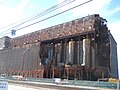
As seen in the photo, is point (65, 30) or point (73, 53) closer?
point (73, 53)

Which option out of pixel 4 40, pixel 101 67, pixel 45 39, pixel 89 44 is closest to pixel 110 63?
pixel 101 67

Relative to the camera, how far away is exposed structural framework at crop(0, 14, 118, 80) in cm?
6238

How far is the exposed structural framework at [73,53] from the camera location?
62.4 m

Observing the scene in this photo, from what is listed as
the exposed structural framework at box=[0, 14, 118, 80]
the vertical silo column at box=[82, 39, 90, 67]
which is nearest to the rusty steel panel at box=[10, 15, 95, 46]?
the exposed structural framework at box=[0, 14, 118, 80]

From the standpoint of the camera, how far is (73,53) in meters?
69.9

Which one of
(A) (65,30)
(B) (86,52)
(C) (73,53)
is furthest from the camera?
(A) (65,30)

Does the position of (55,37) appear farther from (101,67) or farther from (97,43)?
(101,67)

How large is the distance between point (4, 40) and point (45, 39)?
112ft

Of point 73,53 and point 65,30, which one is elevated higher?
point 65,30

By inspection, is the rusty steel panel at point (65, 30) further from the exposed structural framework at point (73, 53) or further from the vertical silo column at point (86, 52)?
the vertical silo column at point (86, 52)

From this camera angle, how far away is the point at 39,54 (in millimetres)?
74438

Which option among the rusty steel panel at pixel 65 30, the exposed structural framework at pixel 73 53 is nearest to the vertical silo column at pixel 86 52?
the exposed structural framework at pixel 73 53

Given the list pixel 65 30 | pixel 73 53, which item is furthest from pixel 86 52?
pixel 65 30

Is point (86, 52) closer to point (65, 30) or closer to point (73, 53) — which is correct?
point (73, 53)
